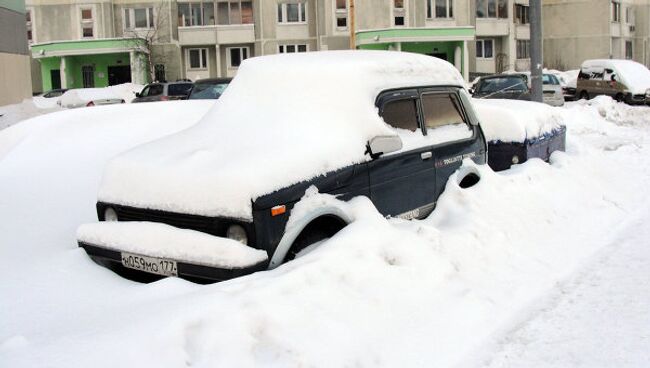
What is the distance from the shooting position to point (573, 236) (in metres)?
7.39

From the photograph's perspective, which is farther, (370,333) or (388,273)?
(388,273)

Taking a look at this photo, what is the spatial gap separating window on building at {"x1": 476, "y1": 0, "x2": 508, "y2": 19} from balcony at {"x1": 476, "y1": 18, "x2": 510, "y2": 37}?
501 mm

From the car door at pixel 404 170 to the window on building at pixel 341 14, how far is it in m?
43.4

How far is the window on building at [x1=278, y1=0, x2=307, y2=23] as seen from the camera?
1987 inches

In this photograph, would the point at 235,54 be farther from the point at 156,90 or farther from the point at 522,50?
the point at 156,90

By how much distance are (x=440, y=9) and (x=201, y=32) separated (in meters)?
16.8

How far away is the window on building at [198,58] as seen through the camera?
51.3 meters

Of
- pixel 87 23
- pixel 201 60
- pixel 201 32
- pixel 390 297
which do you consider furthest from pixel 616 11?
pixel 390 297

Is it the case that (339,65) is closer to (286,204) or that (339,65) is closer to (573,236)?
(286,204)

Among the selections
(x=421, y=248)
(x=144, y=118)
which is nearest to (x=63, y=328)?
(x=421, y=248)

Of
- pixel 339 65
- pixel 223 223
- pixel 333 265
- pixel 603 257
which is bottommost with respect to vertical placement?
pixel 603 257

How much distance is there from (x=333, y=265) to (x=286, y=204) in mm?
563

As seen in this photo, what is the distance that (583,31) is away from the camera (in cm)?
5931

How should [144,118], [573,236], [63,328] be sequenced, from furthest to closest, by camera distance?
[144,118] < [573,236] < [63,328]
